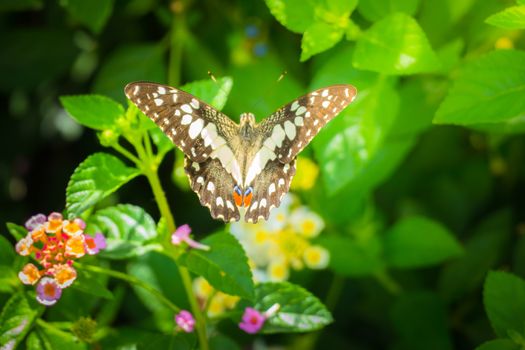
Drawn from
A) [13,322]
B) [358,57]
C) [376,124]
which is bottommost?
[13,322]

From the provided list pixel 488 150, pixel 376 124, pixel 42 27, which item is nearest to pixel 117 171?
pixel 376 124

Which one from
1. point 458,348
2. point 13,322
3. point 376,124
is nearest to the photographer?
point 13,322

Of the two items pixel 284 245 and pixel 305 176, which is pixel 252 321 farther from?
pixel 305 176

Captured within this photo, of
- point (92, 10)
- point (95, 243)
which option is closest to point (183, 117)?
point (95, 243)

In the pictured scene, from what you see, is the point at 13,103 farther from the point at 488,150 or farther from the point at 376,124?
the point at 488,150

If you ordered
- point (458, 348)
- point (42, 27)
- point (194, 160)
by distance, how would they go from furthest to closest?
point (42, 27), point (458, 348), point (194, 160)

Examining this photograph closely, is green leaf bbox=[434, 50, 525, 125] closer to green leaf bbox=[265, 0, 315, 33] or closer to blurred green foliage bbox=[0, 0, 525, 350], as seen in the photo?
blurred green foliage bbox=[0, 0, 525, 350]
